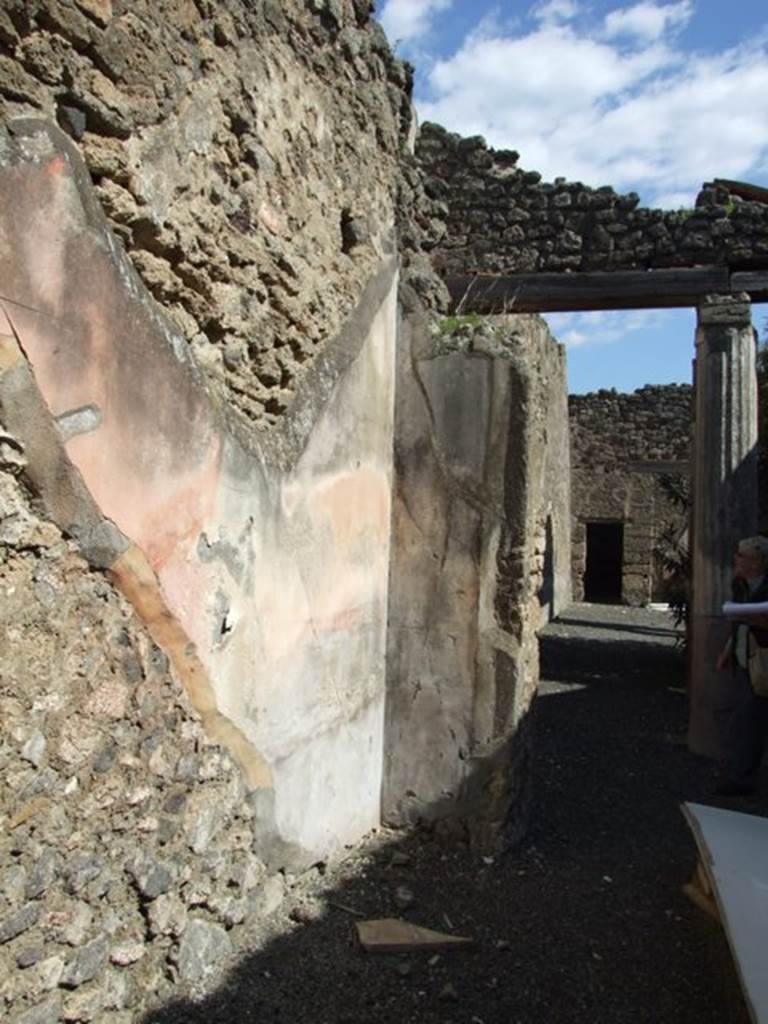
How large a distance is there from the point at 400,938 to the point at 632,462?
1513 cm

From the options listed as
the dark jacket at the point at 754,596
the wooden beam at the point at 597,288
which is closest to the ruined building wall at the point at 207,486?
the dark jacket at the point at 754,596

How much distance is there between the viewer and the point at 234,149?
286 cm

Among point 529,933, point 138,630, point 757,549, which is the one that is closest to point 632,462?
point 757,549

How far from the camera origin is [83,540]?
2160 mm

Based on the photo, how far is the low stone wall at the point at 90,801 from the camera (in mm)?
1943

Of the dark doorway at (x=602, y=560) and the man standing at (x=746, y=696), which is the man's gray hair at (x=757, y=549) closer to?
the man standing at (x=746, y=696)

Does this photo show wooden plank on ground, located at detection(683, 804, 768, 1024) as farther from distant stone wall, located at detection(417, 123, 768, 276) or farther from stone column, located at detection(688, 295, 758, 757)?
distant stone wall, located at detection(417, 123, 768, 276)

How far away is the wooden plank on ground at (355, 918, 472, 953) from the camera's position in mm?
2965

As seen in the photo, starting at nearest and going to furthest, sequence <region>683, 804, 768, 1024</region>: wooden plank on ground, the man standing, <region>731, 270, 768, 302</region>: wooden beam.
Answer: <region>683, 804, 768, 1024</region>: wooden plank on ground → the man standing → <region>731, 270, 768, 302</region>: wooden beam

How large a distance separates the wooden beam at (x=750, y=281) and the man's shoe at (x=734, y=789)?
3.72 meters

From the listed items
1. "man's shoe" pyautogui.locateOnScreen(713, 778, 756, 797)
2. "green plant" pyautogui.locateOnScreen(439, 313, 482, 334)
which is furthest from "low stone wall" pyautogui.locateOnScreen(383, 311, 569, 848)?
"man's shoe" pyautogui.locateOnScreen(713, 778, 756, 797)

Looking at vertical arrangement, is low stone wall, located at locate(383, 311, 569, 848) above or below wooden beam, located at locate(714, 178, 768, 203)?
below

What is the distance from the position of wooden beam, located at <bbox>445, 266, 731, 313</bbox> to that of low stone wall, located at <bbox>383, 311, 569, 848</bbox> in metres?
2.80

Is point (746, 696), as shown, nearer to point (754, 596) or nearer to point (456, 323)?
point (754, 596)
